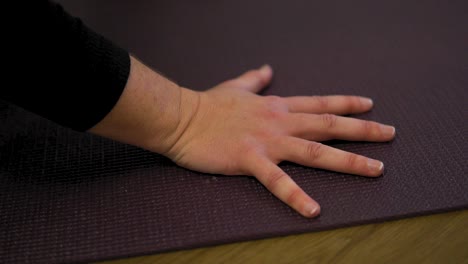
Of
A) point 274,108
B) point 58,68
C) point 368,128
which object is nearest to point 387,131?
point 368,128

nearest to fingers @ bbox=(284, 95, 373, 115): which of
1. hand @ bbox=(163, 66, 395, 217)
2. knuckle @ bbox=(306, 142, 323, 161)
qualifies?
hand @ bbox=(163, 66, 395, 217)

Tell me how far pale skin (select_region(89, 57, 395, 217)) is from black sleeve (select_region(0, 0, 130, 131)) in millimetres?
30

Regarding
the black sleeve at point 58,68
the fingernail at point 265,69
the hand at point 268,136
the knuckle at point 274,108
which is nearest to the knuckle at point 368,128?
the hand at point 268,136

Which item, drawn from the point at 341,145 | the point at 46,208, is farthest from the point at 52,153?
the point at 341,145

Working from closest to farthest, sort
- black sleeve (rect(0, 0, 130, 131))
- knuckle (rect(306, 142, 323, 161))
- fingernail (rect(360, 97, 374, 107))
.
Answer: black sleeve (rect(0, 0, 130, 131))
knuckle (rect(306, 142, 323, 161))
fingernail (rect(360, 97, 374, 107))

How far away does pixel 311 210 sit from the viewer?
0.65 metres

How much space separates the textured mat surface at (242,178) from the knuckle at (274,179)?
0.02 meters

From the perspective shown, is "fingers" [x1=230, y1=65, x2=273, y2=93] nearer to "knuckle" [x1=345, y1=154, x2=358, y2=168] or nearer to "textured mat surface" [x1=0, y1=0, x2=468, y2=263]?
"textured mat surface" [x1=0, y1=0, x2=468, y2=263]

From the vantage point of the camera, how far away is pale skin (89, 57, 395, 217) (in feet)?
2.23

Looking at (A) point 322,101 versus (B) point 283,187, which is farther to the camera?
(A) point 322,101

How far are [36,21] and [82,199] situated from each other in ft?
0.80

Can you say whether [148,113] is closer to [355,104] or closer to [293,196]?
[293,196]

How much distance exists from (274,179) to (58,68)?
0.31m

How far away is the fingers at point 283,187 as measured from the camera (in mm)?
651
